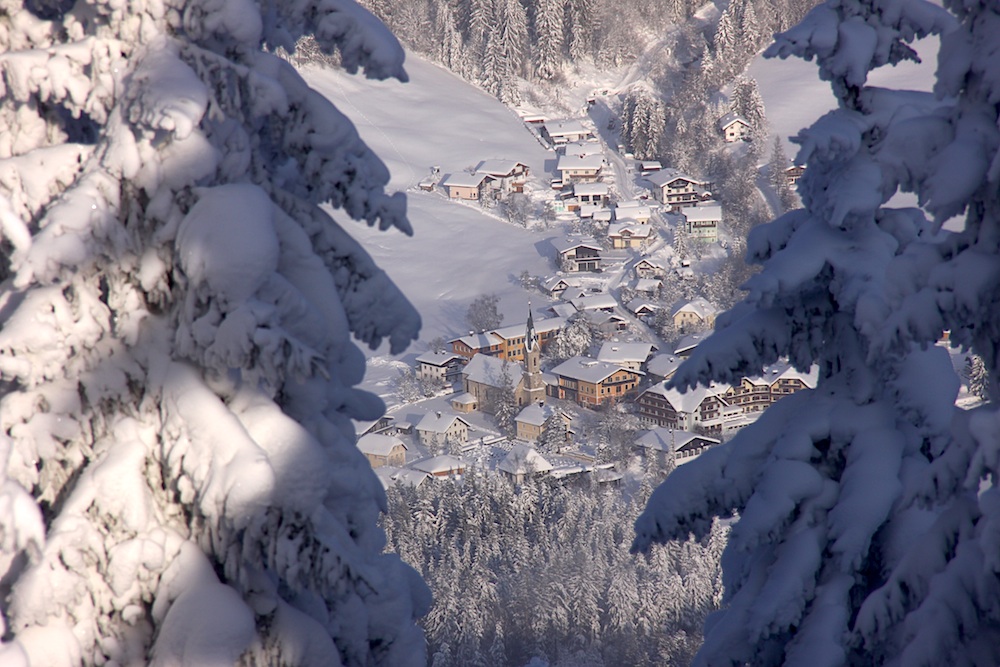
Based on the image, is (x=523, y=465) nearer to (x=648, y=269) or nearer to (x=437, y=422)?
(x=437, y=422)

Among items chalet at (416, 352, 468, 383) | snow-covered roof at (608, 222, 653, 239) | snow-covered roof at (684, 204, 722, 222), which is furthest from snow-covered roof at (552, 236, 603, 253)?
chalet at (416, 352, 468, 383)

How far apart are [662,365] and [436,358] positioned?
1146cm

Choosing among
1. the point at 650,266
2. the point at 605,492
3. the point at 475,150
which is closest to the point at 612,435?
the point at 605,492

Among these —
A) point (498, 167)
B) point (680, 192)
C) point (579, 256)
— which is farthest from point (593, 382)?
point (498, 167)

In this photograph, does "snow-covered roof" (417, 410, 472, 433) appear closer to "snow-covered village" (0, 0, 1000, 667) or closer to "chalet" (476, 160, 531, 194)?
"chalet" (476, 160, 531, 194)

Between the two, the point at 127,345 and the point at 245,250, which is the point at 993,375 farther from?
the point at 127,345

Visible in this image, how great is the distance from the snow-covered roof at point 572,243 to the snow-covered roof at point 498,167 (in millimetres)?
9958

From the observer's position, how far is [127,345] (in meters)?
6.05

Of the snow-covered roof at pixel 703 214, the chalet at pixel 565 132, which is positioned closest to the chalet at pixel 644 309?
the snow-covered roof at pixel 703 214

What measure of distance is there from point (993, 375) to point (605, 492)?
38.8 m

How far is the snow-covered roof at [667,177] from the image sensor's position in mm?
81812

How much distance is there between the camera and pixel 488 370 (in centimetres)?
5859

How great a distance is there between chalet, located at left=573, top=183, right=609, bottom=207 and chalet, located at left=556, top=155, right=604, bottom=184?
2178 mm

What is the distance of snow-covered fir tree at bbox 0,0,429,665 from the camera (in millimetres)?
5734
